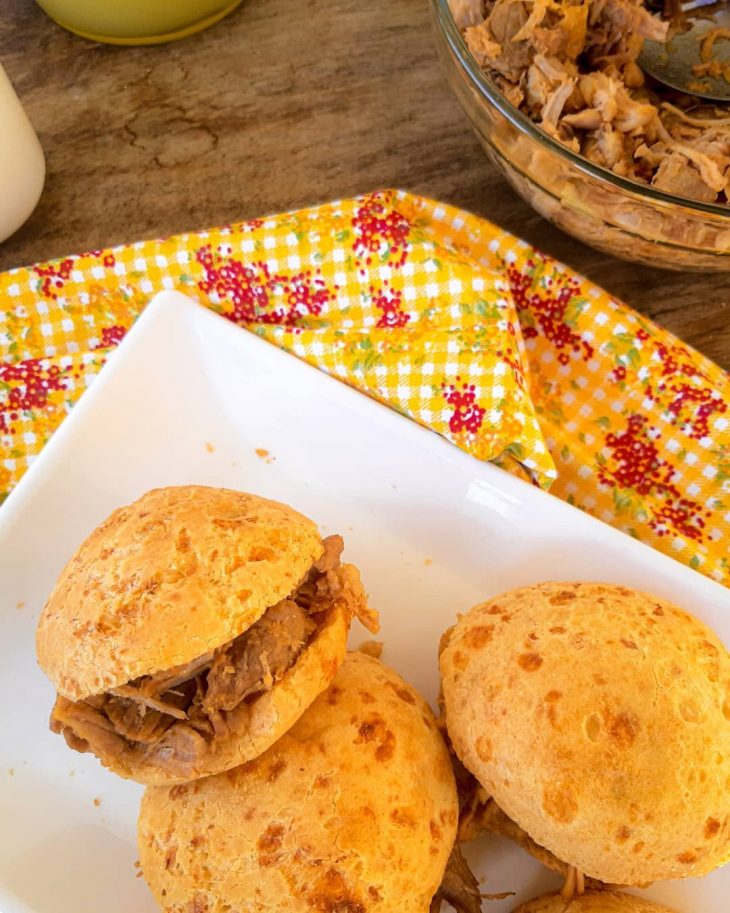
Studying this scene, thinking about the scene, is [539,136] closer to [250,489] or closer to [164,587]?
[250,489]

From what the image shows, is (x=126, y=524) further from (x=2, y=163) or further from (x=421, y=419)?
(x=2, y=163)

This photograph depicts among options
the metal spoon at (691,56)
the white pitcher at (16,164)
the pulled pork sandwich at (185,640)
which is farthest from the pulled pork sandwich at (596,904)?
the white pitcher at (16,164)

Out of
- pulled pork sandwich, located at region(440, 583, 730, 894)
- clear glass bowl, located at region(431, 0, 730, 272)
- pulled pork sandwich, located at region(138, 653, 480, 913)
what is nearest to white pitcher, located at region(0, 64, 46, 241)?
clear glass bowl, located at region(431, 0, 730, 272)

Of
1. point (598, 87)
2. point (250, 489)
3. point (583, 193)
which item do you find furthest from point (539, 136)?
point (250, 489)

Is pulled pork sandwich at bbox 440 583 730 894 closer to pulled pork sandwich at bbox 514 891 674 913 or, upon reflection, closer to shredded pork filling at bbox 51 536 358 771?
pulled pork sandwich at bbox 514 891 674 913

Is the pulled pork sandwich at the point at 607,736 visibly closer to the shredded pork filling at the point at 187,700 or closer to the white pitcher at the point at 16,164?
the shredded pork filling at the point at 187,700

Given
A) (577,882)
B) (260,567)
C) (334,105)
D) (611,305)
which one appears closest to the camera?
(260,567)

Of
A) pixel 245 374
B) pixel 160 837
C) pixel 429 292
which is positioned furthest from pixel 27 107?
pixel 160 837
